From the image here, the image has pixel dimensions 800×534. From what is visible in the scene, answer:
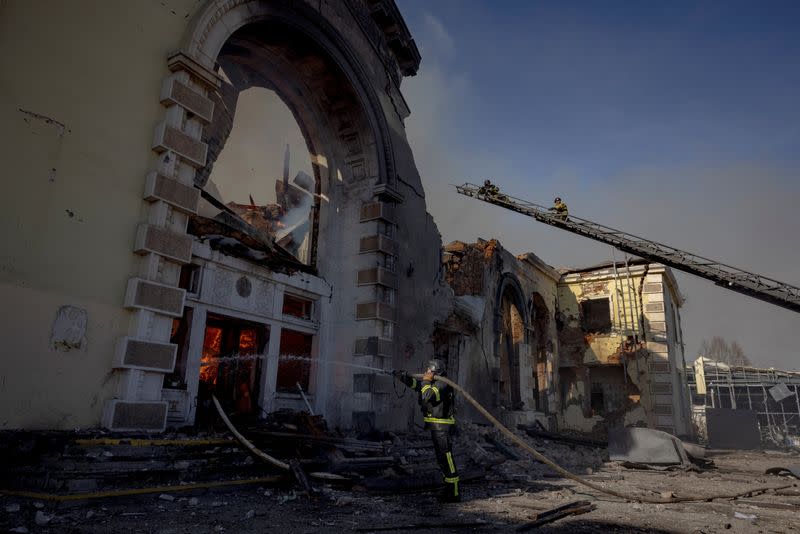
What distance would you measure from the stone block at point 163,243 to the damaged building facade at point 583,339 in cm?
1095

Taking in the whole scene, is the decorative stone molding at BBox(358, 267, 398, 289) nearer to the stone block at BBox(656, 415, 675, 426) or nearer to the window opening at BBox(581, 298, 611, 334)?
the stone block at BBox(656, 415, 675, 426)

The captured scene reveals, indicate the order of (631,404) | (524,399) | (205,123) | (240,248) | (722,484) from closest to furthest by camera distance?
(205,123) < (240,248) < (722,484) < (524,399) < (631,404)

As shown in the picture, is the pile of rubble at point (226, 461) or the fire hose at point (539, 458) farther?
the fire hose at point (539, 458)

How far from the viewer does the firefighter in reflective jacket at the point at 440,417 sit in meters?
5.88

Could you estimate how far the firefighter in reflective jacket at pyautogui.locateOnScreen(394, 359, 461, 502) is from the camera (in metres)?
5.88

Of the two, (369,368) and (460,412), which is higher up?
(369,368)

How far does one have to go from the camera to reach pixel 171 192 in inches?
233

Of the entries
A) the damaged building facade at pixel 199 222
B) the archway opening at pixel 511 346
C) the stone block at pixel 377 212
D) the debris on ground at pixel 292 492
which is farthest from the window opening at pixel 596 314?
the stone block at pixel 377 212

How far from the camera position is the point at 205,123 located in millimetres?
6516

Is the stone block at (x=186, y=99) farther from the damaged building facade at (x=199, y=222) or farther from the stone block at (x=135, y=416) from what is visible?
the stone block at (x=135, y=416)

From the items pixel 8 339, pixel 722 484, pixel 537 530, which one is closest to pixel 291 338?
A: pixel 8 339

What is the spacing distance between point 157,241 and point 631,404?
21549 mm

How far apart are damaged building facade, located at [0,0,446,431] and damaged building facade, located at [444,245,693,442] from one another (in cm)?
661

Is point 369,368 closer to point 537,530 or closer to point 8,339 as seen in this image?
point 537,530
